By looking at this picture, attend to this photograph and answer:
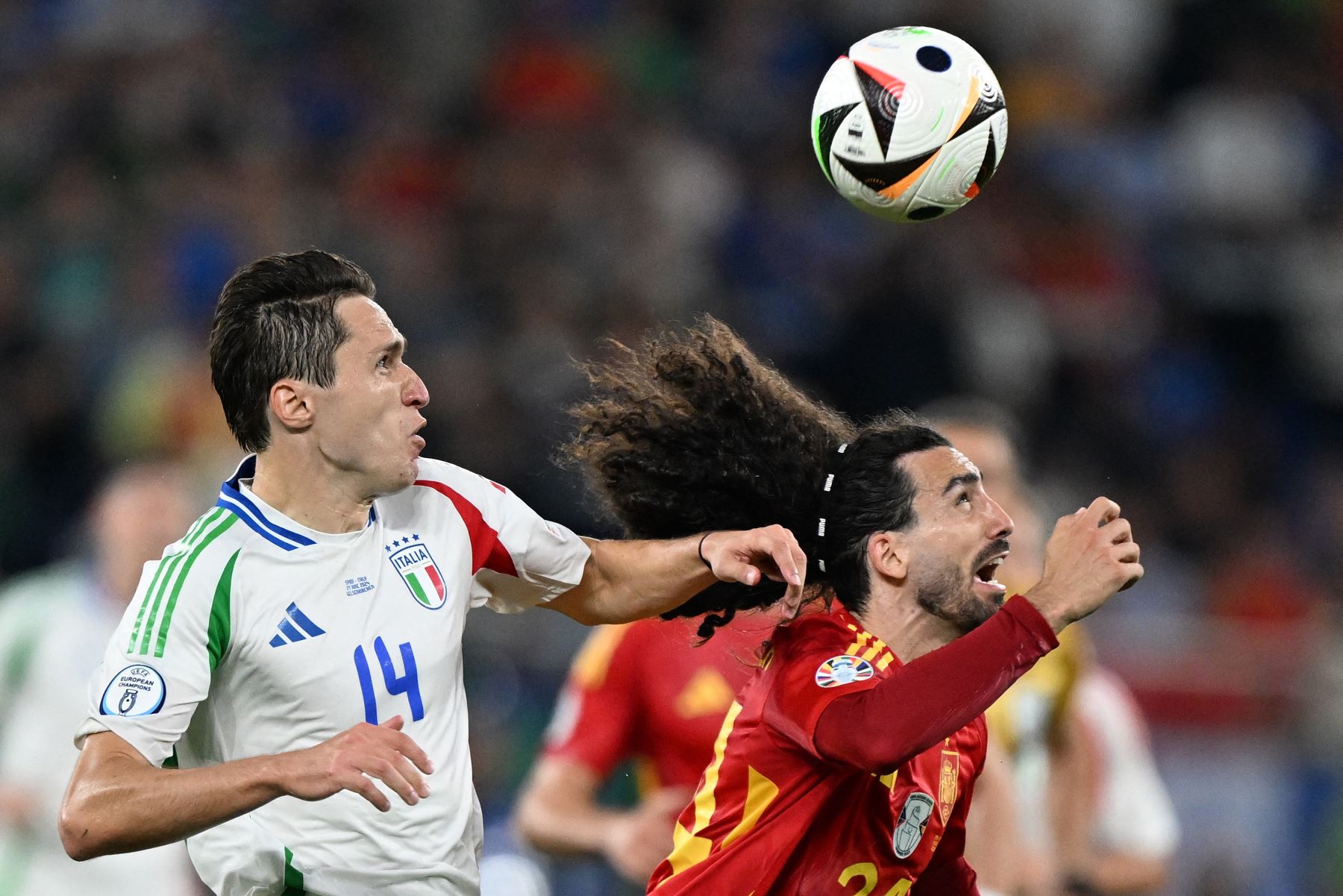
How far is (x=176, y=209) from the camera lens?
12086mm

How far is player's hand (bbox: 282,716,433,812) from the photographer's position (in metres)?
3.46

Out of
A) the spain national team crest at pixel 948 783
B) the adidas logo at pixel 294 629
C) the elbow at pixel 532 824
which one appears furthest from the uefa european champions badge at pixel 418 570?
the elbow at pixel 532 824

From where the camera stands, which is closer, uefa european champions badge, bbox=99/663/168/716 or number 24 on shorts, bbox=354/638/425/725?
uefa european champions badge, bbox=99/663/168/716

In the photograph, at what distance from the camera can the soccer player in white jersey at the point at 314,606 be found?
153 inches

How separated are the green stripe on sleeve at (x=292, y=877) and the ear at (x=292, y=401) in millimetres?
924

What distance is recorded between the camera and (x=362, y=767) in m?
3.47

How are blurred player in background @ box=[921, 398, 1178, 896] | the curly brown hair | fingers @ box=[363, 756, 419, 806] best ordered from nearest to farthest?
1. fingers @ box=[363, 756, 419, 806]
2. the curly brown hair
3. blurred player in background @ box=[921, 398, 1178, 896]

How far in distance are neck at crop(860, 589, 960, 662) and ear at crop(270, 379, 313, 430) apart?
1442mm

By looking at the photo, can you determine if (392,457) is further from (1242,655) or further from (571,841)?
(1242,655)

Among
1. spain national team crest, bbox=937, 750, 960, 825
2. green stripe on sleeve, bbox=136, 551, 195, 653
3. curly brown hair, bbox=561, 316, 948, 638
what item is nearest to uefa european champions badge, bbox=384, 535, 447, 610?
green stripe on sleeve, bbox=136, 551, 195, 653

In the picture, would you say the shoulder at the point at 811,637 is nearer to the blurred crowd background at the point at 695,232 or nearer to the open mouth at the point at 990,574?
the open mouth at the point at 990,574

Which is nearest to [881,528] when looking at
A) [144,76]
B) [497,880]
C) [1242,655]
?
[497,880]

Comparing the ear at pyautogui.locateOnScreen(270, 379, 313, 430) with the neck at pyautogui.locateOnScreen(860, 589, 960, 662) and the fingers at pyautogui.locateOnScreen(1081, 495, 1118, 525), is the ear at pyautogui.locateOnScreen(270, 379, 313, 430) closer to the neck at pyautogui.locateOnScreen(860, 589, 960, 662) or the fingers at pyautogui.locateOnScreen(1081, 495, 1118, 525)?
the neck at pyautogui.locateOnScreen(860, 589, 960, 662)

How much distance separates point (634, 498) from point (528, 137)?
864 cm
